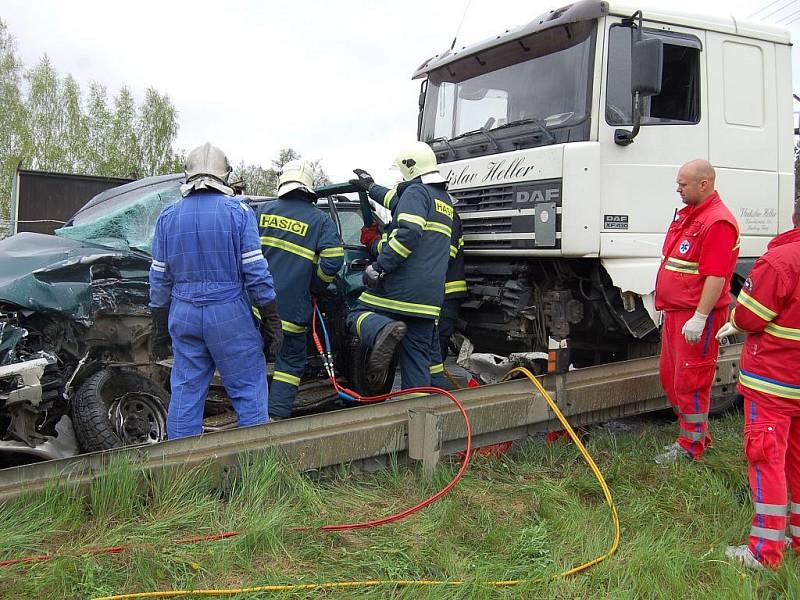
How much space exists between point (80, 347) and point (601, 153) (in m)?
3.43

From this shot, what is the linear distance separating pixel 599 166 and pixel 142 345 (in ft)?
10.3

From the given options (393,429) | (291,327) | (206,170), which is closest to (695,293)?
(393,429)

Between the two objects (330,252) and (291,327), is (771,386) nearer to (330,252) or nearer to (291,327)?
(330,252)

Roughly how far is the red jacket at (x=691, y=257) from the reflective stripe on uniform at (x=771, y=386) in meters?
1.00

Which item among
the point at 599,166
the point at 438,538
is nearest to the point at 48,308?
the point at 438,538

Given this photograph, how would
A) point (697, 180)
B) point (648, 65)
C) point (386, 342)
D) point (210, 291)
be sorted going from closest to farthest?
point (210, 291), point (697, 180), point (648, 65), point (386, 342)

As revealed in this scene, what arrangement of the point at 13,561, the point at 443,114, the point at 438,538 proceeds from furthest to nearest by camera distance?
the point at 443,114, the point at 438,538, the point at 13,561

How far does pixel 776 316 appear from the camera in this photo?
277cm

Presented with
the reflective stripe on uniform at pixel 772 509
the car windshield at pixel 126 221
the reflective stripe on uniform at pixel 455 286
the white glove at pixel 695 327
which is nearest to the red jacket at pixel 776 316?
the reflective stripe on uniform at pixel 772 509

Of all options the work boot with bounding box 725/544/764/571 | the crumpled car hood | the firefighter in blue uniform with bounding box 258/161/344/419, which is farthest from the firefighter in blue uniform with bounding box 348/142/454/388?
the work boot with bounding box 725/544/764/571

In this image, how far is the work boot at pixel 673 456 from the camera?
3922 mm

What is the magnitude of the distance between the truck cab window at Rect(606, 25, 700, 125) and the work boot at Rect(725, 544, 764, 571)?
8.89 feet

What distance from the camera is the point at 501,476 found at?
3.67 m

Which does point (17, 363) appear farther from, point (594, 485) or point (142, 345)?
point (594, 485)
